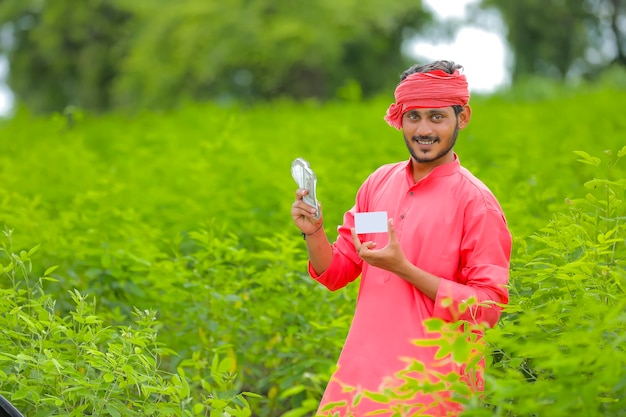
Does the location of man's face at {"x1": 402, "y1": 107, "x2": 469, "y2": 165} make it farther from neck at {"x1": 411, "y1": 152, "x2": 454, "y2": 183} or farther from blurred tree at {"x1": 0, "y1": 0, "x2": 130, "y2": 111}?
blurred tree at {"x1": 0, "y1": 0, "x2": 130, "y2": 111}

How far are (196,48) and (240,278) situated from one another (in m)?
16.6

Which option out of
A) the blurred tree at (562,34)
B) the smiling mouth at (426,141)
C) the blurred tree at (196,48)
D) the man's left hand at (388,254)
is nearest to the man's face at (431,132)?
the smiling mouth at (426,141)

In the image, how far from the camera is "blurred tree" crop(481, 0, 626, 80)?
33928 mm

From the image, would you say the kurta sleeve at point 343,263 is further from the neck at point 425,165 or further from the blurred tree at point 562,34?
the blurred tree at point 562,34

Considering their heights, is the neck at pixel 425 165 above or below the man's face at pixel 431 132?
below

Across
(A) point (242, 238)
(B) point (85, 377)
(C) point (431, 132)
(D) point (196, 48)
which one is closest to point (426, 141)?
(C) point (431, 132)

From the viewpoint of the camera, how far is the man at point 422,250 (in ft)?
10.7

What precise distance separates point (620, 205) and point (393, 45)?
24.8 metres

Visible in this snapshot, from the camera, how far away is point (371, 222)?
10.8 ft

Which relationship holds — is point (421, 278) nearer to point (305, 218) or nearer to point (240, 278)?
point (305, 218)

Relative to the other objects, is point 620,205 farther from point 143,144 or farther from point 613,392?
point 143,144

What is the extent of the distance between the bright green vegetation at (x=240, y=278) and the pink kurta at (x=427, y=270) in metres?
0.08

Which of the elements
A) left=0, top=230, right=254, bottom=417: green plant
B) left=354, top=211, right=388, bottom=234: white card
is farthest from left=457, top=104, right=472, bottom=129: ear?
left=0, top=230, right=254, bottom=417: green plant

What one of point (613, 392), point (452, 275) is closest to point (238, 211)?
point (452, 275)
